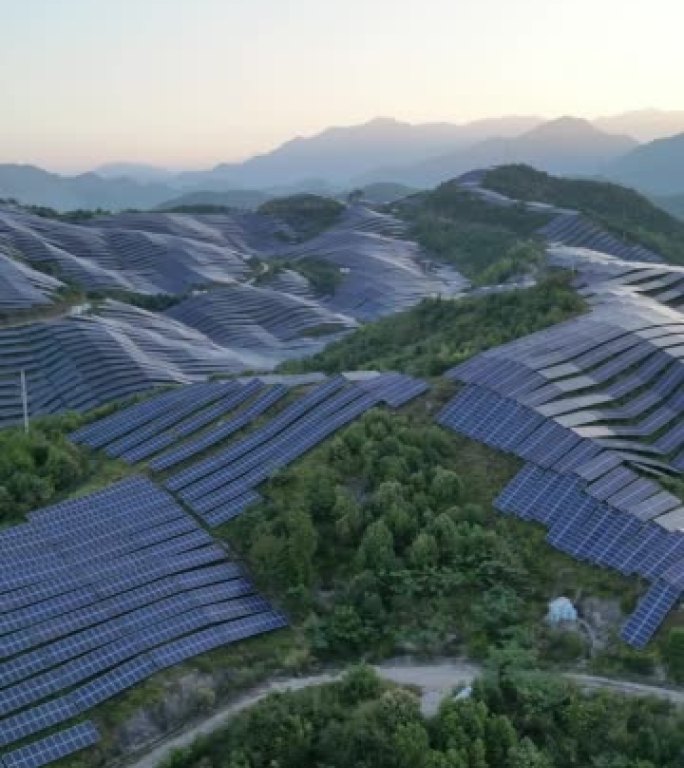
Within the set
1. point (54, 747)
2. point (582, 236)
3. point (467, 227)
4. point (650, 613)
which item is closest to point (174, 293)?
point (467, 227)

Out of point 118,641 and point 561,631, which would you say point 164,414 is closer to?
point 118,641

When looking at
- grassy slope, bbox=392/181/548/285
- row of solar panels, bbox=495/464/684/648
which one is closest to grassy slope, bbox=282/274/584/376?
row of solar panels, bbox=495/464/684/648

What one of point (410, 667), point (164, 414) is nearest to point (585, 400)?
point (410, 667)

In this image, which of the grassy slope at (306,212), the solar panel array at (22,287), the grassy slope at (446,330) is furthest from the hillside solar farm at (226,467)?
the grassy slope at (306,212)

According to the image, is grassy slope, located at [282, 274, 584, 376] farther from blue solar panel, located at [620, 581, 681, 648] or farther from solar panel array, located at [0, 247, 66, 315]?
solar panel array, located at [0, 247, 66, 315]

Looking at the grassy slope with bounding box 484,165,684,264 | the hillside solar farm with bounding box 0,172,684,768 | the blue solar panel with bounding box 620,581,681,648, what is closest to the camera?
the blue solar panel with bounding box 620,581,681,648
